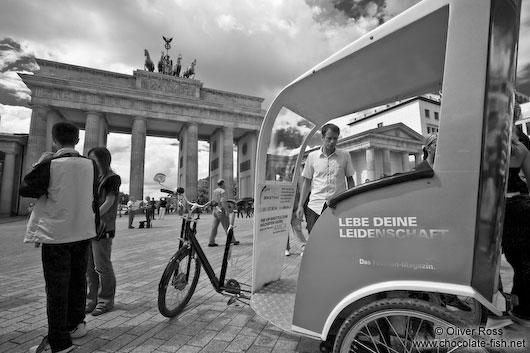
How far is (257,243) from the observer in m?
2.41

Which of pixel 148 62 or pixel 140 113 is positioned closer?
pixel 140 113

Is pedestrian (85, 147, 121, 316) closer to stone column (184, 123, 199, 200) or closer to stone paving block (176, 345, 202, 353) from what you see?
stone paving block (176, 345, 202, 353)

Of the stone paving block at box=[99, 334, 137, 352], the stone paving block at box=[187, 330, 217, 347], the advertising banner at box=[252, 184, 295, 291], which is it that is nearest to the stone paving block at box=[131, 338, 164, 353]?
the stone paving block at box=[99, 334, 137, 352]

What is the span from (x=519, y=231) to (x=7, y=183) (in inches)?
1481

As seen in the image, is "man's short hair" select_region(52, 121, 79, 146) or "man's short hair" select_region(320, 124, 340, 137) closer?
"man's short hair" select_region(52, 121, 79, 146)

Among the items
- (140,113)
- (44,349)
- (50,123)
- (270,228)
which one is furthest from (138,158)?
(270,228)

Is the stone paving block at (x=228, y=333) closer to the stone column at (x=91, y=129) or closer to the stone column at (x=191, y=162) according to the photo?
the stone column at (x=191, y=162)

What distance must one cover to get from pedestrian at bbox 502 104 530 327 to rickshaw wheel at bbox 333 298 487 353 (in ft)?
4.21

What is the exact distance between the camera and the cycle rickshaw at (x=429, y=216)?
122cm

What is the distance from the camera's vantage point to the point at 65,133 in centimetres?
241

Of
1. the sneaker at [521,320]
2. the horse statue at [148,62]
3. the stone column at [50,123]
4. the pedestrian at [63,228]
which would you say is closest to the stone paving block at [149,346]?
the pedestrian at [63,228]

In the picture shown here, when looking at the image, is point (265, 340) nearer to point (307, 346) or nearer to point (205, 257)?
point (307, 346)

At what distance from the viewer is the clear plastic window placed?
2.58 m

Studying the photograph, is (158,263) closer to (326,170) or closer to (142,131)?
(326,170)
